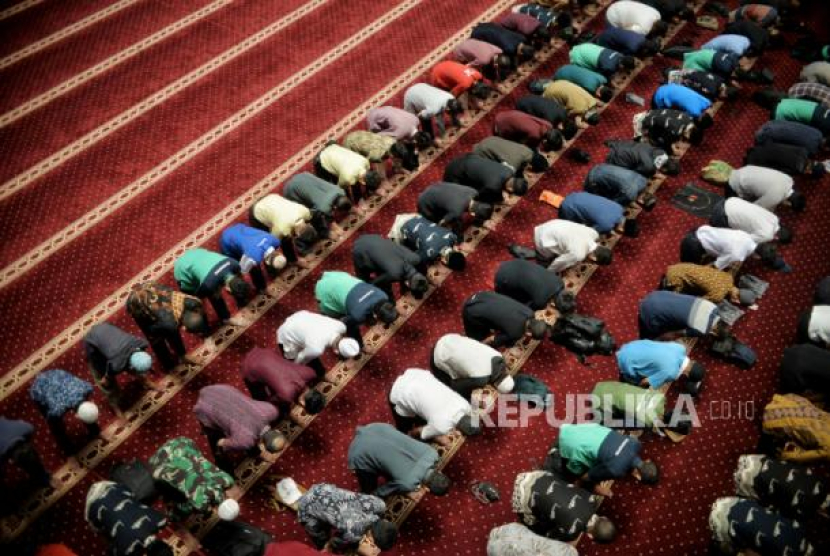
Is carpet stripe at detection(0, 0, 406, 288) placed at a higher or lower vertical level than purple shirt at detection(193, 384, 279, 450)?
higher

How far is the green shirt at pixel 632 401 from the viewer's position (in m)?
3.96

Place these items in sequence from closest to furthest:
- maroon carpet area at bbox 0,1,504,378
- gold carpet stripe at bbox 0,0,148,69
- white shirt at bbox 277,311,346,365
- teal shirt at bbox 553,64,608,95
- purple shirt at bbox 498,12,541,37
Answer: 1. white shirt at bbox 277,311,346,365
2. maroon carpet area at bbox 0,1,504,378
3. teal shirt at bbox 553,64,608,95
4. purple shirt at bbox 498,12,541,37
5. gold carpet stripe at bbox 0,0,148,69

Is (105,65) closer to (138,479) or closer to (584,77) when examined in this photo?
(584,77)

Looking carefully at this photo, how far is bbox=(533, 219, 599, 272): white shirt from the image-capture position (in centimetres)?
471

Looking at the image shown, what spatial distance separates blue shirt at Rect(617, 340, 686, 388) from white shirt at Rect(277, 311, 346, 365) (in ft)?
5.12

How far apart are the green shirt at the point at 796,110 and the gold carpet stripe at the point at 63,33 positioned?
580cm

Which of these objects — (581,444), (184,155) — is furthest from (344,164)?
(581,444)

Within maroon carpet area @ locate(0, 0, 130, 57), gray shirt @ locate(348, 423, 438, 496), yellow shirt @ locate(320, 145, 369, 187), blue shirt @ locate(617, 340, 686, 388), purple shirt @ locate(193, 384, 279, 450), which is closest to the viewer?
gray shirt @ locate(348, 423, 438, 496)

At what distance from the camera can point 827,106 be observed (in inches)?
223

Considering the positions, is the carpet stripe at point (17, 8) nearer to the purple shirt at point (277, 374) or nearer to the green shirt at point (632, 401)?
the purple shirt at point (277, 374)

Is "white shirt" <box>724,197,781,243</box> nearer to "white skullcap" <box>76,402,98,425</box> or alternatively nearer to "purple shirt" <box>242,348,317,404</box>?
"purple shirt" <box>242,348,317,404</box>

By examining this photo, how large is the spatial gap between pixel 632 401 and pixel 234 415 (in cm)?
202

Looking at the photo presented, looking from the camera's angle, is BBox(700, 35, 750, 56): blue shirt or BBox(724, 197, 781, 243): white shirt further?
BBox(700, 35, 750, 56): blue shirt

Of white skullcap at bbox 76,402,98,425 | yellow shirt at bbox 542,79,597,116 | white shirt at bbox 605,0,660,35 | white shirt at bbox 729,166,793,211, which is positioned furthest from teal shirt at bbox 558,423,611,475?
white shirt at bbox 605,0,660,35
